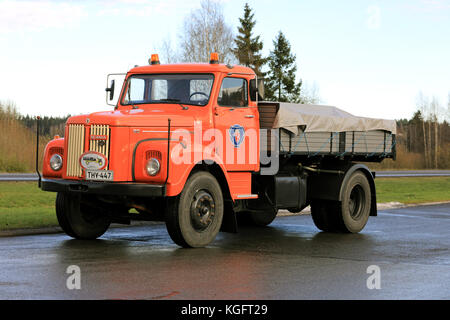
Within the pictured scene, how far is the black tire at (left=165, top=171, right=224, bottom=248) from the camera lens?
34.0 ft

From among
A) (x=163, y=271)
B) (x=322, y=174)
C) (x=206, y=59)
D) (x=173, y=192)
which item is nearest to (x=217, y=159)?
(x=173, y=192)

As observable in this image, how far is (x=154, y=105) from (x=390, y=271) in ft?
16.3

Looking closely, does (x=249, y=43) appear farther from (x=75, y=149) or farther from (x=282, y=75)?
(x=75, y=149)

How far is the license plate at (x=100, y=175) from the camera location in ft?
33.9

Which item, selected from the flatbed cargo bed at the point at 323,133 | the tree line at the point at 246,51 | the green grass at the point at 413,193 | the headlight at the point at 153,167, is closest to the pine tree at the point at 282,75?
the tree line at the point at 246,51

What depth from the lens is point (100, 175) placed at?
10.4m

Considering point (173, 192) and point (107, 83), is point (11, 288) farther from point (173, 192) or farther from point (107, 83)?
point (107, 83)

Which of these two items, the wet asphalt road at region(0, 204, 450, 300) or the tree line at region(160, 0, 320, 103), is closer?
the wet asphalt road at region(0, 204, 450, 300)

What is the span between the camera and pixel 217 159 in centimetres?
1095

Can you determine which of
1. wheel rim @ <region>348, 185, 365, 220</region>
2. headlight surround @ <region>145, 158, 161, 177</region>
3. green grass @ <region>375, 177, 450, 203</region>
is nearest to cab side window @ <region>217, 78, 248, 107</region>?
headlight surround @ <region>145, 158, 161, 177</region>

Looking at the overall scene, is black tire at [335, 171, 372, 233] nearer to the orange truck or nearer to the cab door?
the orange truck

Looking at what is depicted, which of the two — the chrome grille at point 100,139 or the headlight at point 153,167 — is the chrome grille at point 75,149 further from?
the headlight at point 153,167

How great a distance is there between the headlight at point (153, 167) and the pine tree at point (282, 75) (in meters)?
55.4

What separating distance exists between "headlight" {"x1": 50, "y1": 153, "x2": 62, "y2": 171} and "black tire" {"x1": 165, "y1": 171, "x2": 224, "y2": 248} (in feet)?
6.50
